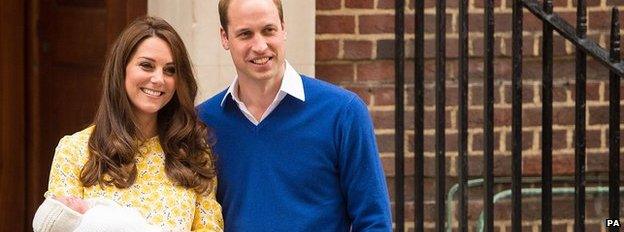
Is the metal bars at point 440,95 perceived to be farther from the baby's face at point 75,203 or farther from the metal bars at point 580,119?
the baby's face at point 75,203

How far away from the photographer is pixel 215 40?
19.9 feet

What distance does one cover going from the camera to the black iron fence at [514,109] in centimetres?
505

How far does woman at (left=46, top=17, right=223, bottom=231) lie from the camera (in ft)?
13.4

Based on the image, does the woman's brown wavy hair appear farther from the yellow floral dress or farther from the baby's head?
the baby's head

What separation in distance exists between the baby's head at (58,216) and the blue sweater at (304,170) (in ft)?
1.65

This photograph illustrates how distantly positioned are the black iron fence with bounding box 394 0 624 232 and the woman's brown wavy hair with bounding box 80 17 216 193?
133cm

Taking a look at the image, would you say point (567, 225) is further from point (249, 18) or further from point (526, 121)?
point (249, 18)

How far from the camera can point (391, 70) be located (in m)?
6.32

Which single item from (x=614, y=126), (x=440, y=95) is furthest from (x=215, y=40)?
(x=614, y=126)

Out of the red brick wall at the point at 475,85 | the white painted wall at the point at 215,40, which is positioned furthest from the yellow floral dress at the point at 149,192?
the red brick wall at the point at 475,85

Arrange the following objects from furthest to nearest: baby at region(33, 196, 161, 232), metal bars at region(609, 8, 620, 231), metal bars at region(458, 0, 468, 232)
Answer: metal bars at region(458, 0, 468, 232) < metal bars at region(609, 8, 620, 231) < baby at region(33, 196, 161, 232)

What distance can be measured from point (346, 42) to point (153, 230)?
95.6 inches

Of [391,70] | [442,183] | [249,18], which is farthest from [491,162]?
[249,18]

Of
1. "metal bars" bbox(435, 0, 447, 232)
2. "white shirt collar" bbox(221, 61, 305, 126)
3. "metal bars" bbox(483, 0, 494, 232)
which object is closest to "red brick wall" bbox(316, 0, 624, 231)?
"metal bars" bbox(435, 0, 447, 232)
